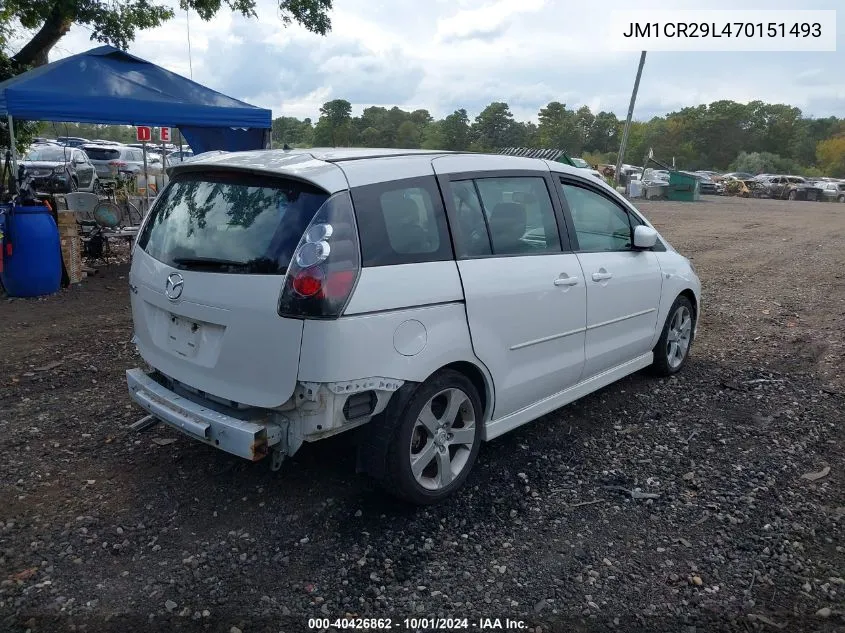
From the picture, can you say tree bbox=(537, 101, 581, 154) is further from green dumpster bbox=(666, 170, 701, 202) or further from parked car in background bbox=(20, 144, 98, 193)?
parked car in background bbox=(20, 144, 98, 193)

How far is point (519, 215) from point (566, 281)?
475 millimetres

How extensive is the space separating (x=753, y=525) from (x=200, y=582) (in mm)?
2618

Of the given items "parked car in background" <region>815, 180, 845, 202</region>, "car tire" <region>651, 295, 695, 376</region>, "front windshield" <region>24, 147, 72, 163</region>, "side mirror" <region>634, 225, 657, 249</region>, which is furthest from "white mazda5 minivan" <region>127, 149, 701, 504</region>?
"parked car in background" <region>815, 180, 845, 202</region>

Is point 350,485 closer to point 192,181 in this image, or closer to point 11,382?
point 192,181

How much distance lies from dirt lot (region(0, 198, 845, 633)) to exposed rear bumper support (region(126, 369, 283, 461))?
1.55 feet

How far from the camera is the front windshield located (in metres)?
19.8

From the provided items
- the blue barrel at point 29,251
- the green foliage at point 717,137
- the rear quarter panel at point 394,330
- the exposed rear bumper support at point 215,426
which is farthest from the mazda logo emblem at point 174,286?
the green foliage at point 717,137

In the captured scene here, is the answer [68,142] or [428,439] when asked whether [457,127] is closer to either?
[68,142]

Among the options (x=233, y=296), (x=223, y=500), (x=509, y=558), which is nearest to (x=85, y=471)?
(x=223, y=500)

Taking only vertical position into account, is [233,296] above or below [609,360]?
above

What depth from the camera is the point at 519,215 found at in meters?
3.91

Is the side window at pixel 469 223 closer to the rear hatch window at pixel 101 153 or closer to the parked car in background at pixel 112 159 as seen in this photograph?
the parked car in background at pixel 112 159

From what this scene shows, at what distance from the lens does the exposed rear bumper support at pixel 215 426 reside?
9.66ft

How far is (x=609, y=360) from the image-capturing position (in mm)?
4566
